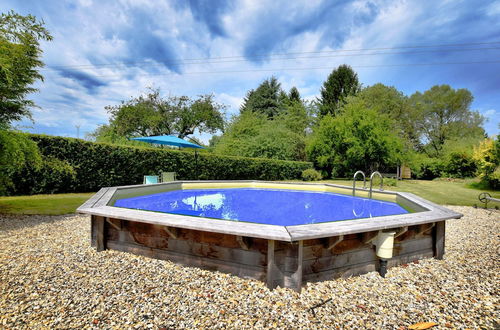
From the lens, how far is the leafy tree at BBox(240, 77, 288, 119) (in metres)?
30.9

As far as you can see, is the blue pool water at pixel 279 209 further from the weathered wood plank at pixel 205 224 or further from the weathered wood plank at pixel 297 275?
the weathered wood plank at pixel 297 275

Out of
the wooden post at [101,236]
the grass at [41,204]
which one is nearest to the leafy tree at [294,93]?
the grass at [41,204]

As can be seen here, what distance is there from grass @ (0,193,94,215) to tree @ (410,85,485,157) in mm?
30693

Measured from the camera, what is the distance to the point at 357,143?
15.8m

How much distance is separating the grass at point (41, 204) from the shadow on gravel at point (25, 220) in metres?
0.31

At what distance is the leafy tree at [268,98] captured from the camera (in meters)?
30.9

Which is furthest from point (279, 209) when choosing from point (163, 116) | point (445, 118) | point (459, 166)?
point (445, 118)

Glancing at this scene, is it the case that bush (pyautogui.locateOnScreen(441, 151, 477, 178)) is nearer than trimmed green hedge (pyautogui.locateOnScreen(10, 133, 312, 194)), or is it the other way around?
trimmed green hedge (pyautogui.locateOnScreen(10, 133, 312, 194))

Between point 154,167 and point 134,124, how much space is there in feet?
39.9

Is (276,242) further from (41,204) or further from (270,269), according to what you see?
(41,204)

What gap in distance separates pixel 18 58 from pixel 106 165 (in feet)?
15.2

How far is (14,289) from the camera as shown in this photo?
242 cm

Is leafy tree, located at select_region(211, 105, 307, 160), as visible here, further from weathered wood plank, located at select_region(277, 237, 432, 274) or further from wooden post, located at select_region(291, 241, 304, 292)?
wooden post, located at select_region(291, 241, 304, 292)

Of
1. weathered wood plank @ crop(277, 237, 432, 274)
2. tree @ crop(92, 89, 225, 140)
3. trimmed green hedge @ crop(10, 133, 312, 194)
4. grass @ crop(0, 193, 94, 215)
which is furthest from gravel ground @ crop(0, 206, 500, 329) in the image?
tree @ crop(92, 89, 225, 140)
